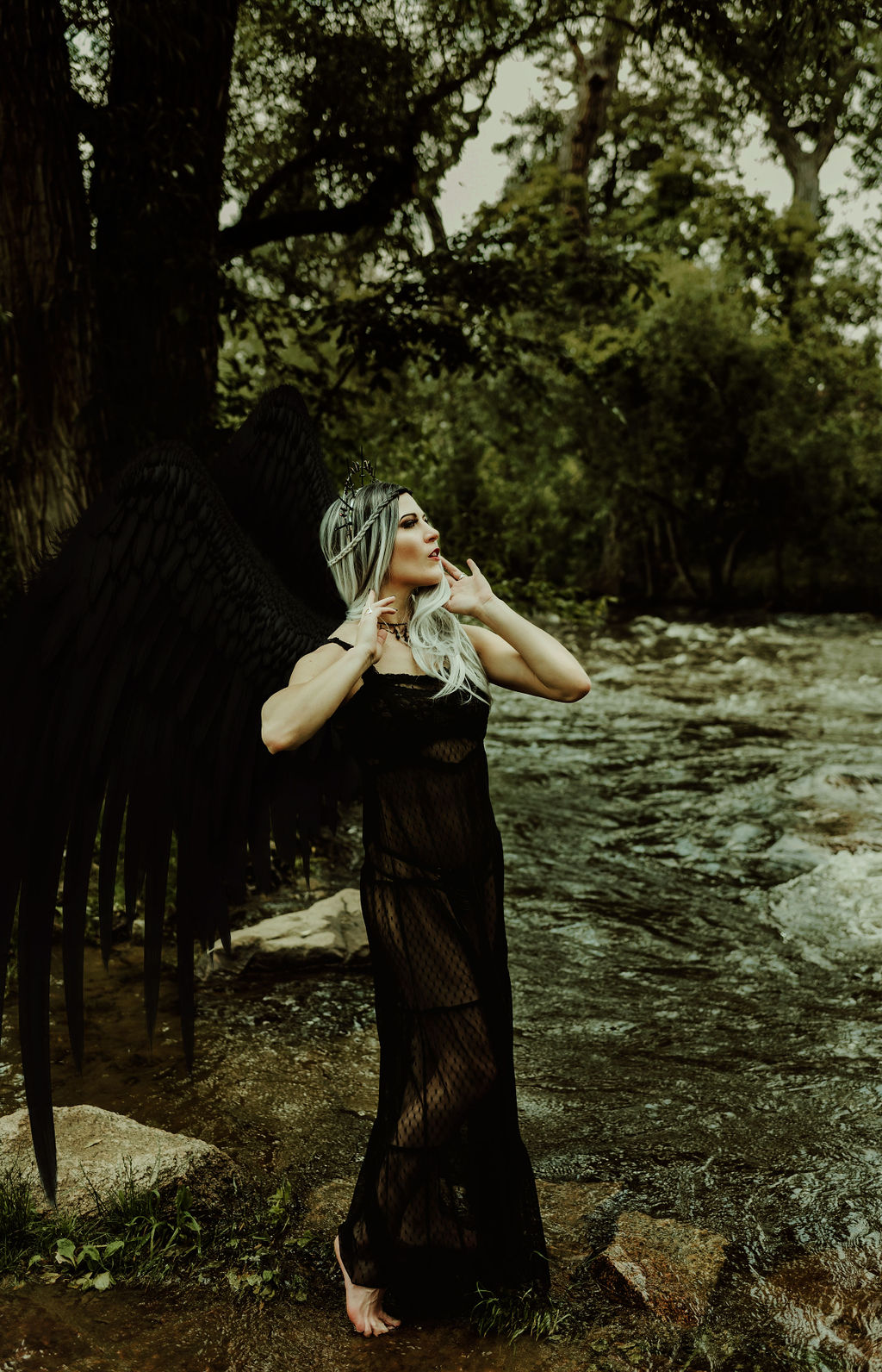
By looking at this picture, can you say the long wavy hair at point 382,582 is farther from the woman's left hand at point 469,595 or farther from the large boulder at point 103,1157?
the large boulder at point 103,1157

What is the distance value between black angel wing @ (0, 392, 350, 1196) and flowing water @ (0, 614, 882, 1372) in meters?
1.38

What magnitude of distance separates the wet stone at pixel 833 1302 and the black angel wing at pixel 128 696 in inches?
77.7

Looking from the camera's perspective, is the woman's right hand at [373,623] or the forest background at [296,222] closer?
the woman's right hand at [373,623]

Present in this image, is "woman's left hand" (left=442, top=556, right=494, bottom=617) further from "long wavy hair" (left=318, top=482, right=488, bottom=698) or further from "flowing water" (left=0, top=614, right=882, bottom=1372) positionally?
"flowing water" (left=0, top=614, right=882, bottom=1372)

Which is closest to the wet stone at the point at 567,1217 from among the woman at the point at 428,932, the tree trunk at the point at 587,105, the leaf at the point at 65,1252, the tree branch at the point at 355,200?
the woman at the point at 428,932

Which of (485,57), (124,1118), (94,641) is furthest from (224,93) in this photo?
(124,1118)

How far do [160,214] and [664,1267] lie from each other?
589 cm

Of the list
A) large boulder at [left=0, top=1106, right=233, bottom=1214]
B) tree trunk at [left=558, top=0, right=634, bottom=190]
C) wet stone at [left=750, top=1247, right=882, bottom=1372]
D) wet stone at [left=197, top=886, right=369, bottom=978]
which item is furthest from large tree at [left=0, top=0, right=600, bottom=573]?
tree trunk at [left=558, top=0, right=634, bottom=190]

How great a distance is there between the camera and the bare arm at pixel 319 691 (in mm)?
2361

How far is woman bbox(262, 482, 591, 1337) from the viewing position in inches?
101

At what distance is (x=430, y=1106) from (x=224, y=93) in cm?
644

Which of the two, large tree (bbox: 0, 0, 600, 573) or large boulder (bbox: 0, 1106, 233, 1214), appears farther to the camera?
large tree (bbox: 0, 0, 600, 573)

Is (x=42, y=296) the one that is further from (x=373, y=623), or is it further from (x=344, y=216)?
(x=373, y=623)

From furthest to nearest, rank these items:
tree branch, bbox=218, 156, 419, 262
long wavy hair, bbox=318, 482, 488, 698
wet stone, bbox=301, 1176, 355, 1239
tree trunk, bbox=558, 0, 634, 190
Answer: tree trunk, bbox=558, 0, 634, 190 < tree branch, bbox=218, 156, 419, 262 < wet stone, bbox=301, 1176, 355, 1239 < long wavy hair, bbox=318, 482, 488, 698
